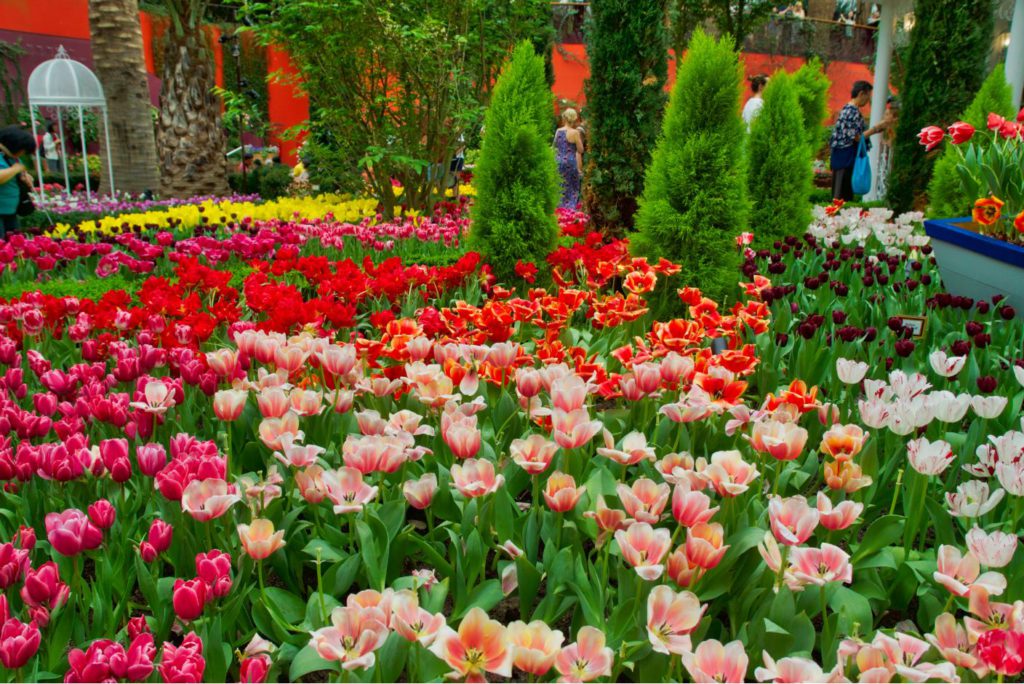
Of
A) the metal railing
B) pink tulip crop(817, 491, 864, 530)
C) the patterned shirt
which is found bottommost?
pink tulip crop(817, 491, 864, 530)

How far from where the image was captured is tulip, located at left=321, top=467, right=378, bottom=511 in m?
1.50

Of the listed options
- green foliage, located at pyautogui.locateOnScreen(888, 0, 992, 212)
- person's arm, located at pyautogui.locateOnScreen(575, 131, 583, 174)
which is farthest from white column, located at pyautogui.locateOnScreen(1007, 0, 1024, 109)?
person's arm, located at pyautogui.locateOnScreen(575, 131, 583, 174)

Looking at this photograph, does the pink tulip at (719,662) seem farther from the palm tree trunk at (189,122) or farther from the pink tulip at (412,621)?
the palm tree trunk at (189,122)

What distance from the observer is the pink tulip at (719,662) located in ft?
3.58

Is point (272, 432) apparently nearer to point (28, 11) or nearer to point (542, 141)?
point (542, 141)

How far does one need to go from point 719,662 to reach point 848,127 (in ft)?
31.8

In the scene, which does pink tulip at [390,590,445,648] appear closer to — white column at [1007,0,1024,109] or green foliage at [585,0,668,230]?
green foliage at [585,0,668,230]

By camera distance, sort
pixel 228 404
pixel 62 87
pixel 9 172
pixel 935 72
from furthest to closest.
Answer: pixel 62 87 < pixel 935 72 < pixel 9 172 < pixel 228 404

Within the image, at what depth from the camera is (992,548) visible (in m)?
1.35

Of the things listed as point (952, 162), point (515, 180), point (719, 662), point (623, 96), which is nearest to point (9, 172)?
point (515, 180)

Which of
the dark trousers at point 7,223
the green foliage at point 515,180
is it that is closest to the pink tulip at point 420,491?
the green foliage at point 515,180

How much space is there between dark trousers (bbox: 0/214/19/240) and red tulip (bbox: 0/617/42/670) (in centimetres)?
686

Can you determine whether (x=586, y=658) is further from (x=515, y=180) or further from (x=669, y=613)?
(x=515, y=180)

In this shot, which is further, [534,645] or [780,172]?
[780,172]
